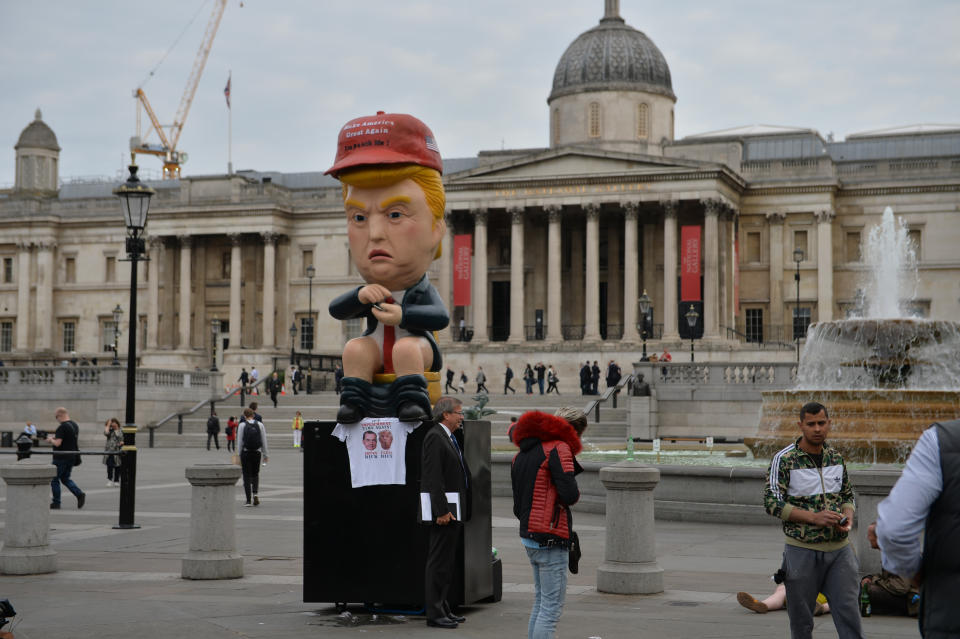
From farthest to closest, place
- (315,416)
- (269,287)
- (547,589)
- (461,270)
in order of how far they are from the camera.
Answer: (269,287)
(461,270)
(315,416)
(547,589)

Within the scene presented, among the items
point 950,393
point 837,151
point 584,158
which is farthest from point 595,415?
point 837,151

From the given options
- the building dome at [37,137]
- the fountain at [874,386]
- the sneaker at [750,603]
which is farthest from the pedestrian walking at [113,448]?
the building dome at [37,137]

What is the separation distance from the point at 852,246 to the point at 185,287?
133ft

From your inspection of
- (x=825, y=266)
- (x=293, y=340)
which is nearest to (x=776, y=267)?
(x=825, y=266)

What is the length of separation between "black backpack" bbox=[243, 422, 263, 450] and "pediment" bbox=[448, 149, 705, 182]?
44.1 meters

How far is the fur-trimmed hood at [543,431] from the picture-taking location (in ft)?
30.5

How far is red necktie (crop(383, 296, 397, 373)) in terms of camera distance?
11.7 m

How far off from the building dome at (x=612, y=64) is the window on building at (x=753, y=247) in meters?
9.48

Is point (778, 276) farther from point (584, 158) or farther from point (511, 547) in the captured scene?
point (511, 547)

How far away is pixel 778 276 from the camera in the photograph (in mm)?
67875

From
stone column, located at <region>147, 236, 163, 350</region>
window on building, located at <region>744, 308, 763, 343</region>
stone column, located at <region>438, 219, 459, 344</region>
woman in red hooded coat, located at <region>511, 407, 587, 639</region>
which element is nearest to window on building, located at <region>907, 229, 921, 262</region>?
window on building, located at <region>744, 308, 763, 343</region>

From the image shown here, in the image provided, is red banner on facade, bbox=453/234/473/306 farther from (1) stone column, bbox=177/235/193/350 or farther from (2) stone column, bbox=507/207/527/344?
(1) stone column, bbox=177/235/193/350

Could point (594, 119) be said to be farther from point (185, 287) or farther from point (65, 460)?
point (65, 460)

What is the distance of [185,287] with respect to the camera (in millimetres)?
77125
